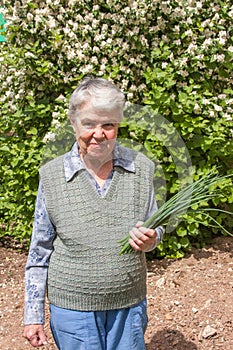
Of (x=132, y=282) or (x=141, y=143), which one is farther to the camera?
(x=141, y=143)

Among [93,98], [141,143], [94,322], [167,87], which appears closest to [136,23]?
[167,87]

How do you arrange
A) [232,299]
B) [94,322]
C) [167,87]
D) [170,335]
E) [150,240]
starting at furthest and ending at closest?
[167,87] < [232,299] < [170,335] < [94,322] < [150,240]

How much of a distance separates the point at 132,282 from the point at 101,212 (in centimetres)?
31

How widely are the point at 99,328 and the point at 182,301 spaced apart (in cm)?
190

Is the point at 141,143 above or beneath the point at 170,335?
above

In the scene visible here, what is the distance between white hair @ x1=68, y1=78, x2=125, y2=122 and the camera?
2309mm

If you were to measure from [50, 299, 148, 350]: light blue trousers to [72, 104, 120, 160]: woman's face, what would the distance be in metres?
0.62

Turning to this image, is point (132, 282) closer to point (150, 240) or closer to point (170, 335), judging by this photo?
point (150, 240)

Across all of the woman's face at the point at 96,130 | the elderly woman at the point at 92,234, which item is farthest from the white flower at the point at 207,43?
the woman's face at the point at 96,130

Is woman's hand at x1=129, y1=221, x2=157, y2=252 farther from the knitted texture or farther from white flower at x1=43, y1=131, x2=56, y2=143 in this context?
Result: white flower at x1=43, y1=131, x2=56, y2=143

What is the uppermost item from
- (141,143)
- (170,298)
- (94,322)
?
(94,322)

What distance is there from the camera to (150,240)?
89.6 inches

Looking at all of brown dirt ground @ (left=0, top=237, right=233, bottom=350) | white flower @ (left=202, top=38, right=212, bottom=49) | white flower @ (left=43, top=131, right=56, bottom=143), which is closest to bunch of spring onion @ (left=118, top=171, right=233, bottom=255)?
brown dirt ground @ (left=0, top=237, right=233, bottom=350)

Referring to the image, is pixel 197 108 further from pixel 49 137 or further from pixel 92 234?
pixel 92 234
